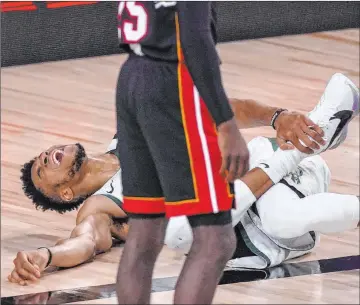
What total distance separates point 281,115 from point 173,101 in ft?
2.68

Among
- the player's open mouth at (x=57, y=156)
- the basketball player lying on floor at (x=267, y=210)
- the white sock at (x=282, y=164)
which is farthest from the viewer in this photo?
the player's open mouth at (x=57, y=156)

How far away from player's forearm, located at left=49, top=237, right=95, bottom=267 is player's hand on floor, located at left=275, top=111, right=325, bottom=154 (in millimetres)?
869

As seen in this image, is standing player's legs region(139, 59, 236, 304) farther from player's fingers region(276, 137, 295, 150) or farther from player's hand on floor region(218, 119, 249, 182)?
player's fingers region(276, 137, 295, 150)

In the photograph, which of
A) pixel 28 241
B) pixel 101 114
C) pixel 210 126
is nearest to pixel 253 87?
pixel 101 114

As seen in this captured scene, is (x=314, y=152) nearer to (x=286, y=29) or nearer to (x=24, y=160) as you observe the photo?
(x=24, y=160)

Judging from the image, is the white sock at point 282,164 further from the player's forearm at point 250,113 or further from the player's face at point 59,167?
the player's face at point 59,167

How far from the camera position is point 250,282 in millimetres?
3820

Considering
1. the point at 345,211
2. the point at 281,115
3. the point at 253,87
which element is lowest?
the point at 253,87

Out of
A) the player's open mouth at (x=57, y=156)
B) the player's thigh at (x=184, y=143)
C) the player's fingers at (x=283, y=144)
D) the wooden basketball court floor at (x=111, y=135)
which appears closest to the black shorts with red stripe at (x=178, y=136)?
the player's thigh at (x=184, y=143)

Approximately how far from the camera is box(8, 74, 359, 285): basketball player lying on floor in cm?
377

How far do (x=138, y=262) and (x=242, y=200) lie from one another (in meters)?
0.94

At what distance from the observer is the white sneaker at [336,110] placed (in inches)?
152

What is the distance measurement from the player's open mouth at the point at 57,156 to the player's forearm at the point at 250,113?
2.23 feet

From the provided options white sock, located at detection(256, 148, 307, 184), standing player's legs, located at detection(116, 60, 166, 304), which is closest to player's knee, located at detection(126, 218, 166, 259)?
standing player's legs, located at detection(116, 60, 166, 304)
